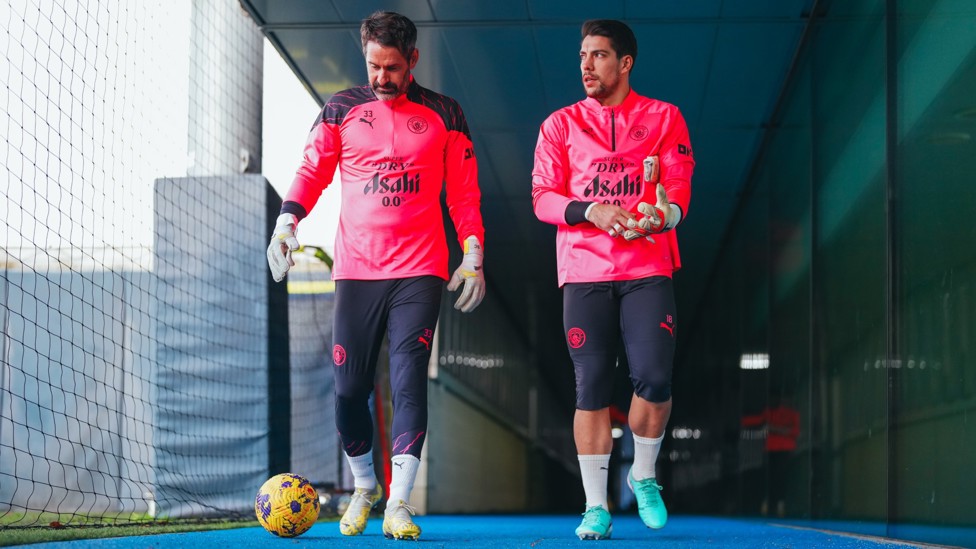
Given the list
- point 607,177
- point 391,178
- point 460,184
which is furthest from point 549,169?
point 391,178

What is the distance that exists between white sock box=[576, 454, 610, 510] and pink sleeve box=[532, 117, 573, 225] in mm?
805

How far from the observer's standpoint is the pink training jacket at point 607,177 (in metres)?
3.37

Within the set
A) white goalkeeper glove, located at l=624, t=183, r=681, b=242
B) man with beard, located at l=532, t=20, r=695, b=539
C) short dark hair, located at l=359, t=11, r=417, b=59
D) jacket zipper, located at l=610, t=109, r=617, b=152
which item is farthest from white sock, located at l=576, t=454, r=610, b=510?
short dark hair, located at l=359, t=11, r=417, b=59

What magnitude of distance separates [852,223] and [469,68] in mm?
3007

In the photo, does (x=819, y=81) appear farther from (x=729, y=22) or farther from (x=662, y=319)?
(x=662, y=319)

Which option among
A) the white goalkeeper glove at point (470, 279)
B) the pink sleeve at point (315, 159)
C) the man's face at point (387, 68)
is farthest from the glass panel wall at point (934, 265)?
the pink sleeve at point (315, 159)

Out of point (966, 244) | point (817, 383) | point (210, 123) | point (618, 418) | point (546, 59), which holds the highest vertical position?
point (546, 59)

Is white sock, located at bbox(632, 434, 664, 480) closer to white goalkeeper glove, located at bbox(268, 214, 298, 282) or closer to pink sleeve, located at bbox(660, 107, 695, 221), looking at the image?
pink sleeve, located at bbox(660, 107, 695, 221)

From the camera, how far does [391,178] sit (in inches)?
135

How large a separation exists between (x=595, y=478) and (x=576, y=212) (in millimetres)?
872

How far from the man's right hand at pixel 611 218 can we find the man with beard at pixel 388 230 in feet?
1.50

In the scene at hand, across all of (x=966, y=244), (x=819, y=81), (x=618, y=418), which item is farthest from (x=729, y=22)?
(x=618, y=418)

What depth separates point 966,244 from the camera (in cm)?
327

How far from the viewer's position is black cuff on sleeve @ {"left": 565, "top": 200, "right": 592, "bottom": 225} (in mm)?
3332
